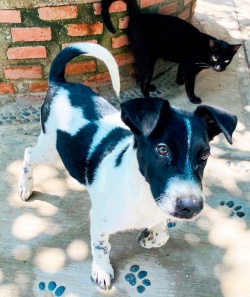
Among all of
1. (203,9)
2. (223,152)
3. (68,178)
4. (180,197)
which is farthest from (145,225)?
(203,9)

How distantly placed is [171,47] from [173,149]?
254 centimetres

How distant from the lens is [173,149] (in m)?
1.81

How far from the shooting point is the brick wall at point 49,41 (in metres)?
3.62

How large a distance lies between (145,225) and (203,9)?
4.74 m

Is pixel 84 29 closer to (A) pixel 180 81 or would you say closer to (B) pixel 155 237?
(A) pixel 180 81

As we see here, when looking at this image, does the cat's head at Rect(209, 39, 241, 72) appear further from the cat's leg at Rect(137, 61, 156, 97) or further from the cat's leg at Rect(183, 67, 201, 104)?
the cat's leg at Rect(137, 61, 156, 97)

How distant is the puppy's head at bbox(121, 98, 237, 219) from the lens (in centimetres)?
179

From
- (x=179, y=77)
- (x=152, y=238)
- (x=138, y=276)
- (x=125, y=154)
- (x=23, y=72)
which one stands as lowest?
(x=138, y=276)

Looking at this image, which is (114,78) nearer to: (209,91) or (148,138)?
(148,138)

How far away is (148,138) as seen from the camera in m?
Result: 1.89

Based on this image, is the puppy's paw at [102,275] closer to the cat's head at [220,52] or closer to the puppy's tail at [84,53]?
the puppy's tail at [84,53]

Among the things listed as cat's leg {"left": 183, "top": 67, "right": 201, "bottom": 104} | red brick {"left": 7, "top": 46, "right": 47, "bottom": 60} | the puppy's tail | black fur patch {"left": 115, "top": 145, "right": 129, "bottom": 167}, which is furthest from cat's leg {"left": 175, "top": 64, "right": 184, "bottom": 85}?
black fur patch {"left": 115, "top": 145, "right": 129, "bottom": 167}

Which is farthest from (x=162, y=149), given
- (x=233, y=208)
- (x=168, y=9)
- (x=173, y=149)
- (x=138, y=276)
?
(x=168, y=9)

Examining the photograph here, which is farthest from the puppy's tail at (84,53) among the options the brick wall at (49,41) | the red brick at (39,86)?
the red brick at (39,86)
